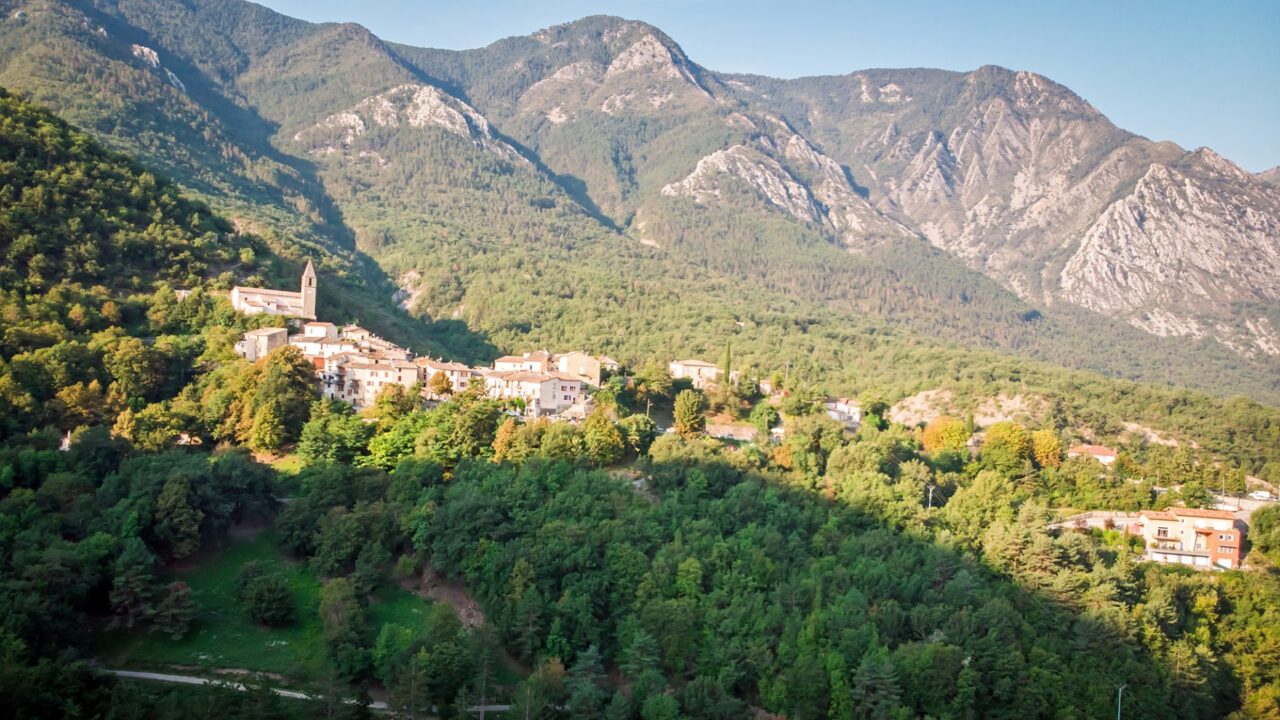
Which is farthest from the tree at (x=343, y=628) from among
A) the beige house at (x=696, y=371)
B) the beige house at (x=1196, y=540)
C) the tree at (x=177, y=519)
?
the beige house at (x=1196, y=540)

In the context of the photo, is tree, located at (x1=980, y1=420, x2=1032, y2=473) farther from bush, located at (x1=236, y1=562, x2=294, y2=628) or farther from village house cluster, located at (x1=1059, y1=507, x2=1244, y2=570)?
bush, located at (x1=236, y1=562, x2=294, y2=628)

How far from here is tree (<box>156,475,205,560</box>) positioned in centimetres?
3572

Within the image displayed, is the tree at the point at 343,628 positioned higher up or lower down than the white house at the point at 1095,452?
lower down

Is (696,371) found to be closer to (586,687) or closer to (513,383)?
(513,383)

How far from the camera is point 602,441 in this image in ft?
149

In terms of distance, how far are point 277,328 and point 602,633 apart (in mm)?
28327

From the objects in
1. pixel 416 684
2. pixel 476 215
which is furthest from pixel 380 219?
pixel 416 684

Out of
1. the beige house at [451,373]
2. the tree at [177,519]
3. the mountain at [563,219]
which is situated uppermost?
the mountain at [563,219]

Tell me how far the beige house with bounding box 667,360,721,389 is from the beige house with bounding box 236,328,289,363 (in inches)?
1059

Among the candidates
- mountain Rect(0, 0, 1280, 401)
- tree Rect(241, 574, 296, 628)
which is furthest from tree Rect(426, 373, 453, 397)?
mountain Rect(0, 0, 1280, 401)

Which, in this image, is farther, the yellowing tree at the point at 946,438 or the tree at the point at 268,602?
the yellowing tree at the point at 946,438

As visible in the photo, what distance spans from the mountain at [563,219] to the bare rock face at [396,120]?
465 millimetres

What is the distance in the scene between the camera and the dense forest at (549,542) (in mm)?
32844

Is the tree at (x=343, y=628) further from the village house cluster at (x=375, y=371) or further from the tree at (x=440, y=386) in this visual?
the tree at (x=440, y=386)
